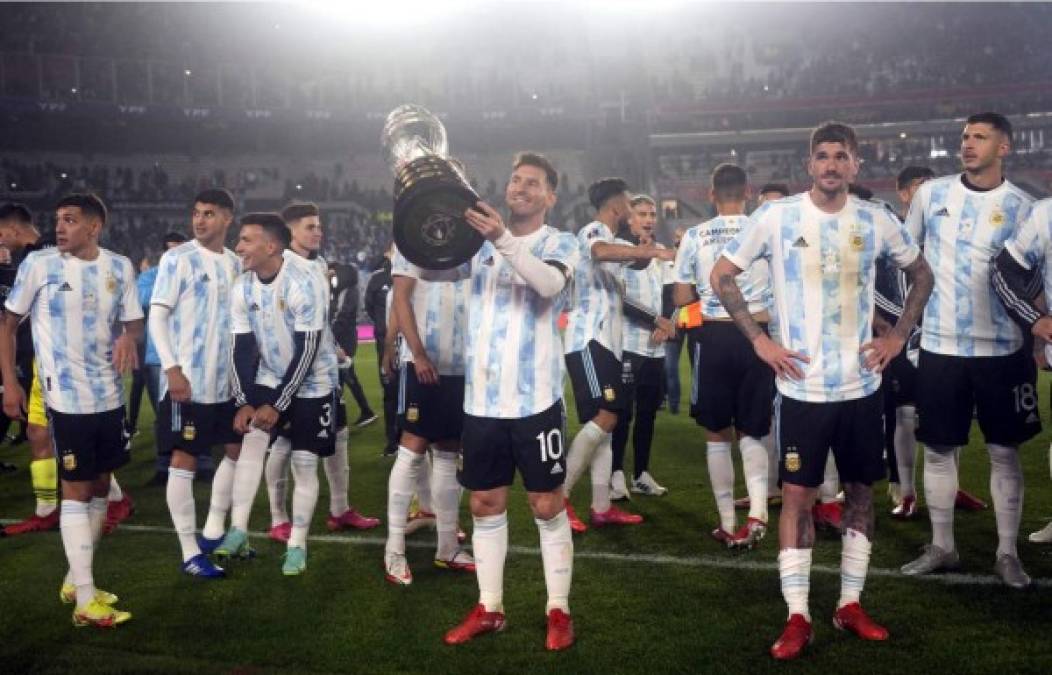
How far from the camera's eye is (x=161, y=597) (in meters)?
5.32

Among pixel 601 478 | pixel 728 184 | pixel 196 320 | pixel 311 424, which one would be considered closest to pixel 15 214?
pixel 196 320

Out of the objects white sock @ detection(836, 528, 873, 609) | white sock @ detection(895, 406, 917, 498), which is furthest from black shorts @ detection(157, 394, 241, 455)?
white sock @ detection(895, 406, 917, 498)

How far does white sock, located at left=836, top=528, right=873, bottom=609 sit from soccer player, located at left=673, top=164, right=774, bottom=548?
1467mm

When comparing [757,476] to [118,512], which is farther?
[118,512]

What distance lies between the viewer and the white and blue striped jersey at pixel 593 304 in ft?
20.7

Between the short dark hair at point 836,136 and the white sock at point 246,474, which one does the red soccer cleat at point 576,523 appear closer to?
the white sock at point 246,474

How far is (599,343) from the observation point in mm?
6348

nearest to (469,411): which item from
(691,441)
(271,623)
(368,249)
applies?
(271,623)

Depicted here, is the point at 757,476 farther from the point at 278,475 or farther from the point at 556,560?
the point at 278,475

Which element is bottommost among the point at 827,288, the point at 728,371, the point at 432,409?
the point at 432,409

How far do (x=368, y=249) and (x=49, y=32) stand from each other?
12.6m

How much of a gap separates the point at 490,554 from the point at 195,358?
2.32 meters

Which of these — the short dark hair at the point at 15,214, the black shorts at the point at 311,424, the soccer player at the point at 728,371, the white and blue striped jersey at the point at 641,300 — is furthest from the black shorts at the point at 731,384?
the short dark hair at the point at 15,214

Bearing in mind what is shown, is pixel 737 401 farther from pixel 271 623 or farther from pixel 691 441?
pixel 691 441
